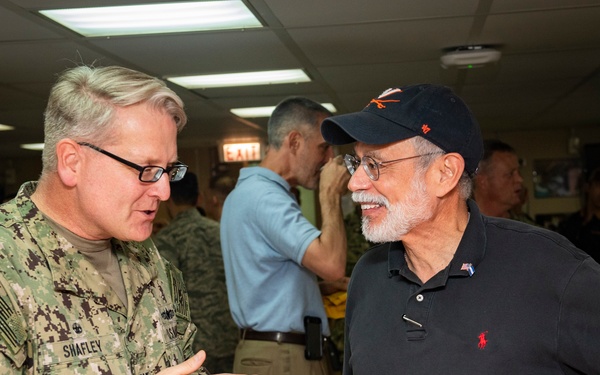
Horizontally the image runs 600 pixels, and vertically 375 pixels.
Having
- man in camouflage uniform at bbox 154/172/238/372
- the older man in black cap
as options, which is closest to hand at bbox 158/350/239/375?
the older man in black cap

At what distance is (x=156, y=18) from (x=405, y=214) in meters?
2.29

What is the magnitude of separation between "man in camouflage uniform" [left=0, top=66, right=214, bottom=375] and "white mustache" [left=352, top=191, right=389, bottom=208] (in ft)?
1.47

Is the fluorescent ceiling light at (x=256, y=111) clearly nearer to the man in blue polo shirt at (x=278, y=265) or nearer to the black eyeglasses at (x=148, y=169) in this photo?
the man in blue polo shirt at (x=278, y=265)

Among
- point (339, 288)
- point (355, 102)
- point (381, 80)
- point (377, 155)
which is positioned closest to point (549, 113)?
point (355, 102)

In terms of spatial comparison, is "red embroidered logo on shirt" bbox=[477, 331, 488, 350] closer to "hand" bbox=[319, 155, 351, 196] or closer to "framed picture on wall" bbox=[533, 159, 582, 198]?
"hand" bbox=[319, 155, 351, 196]

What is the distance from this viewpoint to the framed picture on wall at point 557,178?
10.6 m

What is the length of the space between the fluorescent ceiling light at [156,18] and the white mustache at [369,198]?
1.81 meters

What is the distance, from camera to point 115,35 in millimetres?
3982

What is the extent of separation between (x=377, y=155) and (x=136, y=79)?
0.61 m

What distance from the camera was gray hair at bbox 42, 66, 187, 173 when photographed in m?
1.73

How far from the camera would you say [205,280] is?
4539 mm

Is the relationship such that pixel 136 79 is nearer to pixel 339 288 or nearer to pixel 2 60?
pixel 339 288

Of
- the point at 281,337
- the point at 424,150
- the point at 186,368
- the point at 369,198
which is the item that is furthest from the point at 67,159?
the point at 281,337

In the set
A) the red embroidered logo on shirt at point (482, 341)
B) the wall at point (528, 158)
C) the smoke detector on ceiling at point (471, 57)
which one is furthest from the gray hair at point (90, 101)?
the wall at point (528, 158)
